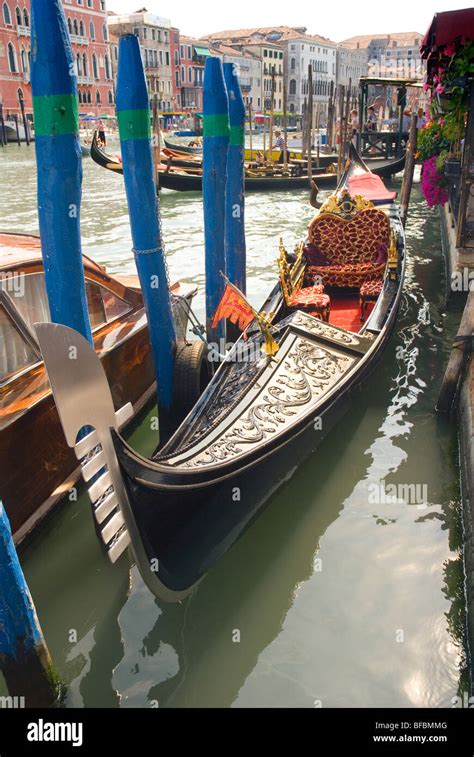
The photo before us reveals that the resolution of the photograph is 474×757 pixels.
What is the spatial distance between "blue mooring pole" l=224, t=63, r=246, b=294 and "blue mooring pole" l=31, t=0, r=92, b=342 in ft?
7.72

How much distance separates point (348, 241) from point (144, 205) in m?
2.54

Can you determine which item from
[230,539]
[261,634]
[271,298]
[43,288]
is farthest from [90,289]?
[261,634]

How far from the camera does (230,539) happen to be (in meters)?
2.83

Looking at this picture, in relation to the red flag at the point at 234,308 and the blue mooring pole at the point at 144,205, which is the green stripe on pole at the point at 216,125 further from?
the red flag at the point at 234,308

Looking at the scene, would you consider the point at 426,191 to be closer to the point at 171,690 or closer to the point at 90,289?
the point at 90,289

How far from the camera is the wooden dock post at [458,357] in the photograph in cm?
390

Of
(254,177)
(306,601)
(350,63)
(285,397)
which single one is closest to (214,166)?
(285,397)

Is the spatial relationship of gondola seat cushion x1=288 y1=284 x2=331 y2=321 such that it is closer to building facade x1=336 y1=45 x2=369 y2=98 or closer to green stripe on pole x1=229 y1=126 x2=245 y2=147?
green stripe on pole x1=229 y1=126 x2=245 y2=147

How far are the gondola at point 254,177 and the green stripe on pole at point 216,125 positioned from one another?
976 centimetres

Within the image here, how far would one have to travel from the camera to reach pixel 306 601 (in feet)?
8.93

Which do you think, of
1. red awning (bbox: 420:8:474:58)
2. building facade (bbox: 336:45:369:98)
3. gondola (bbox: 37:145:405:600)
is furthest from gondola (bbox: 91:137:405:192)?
building facade (bbox: 336:45:369:98)

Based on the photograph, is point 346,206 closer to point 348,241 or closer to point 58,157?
point 348,241

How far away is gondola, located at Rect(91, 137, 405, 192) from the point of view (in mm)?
13711

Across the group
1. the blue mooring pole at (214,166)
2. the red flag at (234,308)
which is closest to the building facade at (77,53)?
the blue mooring pole at (214,166)
